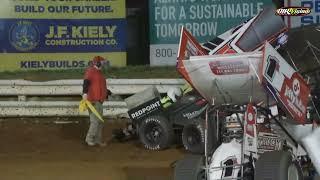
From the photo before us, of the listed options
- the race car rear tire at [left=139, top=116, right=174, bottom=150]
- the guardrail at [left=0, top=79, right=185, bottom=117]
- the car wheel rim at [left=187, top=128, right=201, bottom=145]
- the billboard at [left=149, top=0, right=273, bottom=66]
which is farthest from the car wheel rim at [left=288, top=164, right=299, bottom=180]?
the billboard at [left=149, top=0, right=273, bottom=66]

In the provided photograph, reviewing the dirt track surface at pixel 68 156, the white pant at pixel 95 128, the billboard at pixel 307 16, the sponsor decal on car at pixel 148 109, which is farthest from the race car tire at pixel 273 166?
the billboard at pixel 307 16

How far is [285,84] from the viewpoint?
8438 millimetres

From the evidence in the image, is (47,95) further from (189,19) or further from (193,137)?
(193,137)

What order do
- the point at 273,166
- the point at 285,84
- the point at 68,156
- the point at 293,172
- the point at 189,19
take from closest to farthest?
the point at 273,166 → the point at 285,84 → the point at 293,172 → the point at 68,156 → the point at 189,19

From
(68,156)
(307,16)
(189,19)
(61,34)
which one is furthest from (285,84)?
(61,34)

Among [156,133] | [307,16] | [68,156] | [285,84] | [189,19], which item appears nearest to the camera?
[285,84]

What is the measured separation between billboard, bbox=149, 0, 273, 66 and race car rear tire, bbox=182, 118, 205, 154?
401cm

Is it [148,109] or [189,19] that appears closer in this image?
[148,109]

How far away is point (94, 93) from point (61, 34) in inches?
151

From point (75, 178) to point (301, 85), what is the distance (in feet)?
13.1

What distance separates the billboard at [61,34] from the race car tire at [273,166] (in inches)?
377

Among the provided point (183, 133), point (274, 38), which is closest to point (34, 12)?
point (183, 133)

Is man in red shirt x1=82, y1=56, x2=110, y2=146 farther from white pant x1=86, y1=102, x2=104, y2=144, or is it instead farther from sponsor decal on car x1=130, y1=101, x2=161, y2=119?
sponsor decal on car x1=130, y1=101, x2=161, y2=119

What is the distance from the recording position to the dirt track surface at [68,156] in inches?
456
